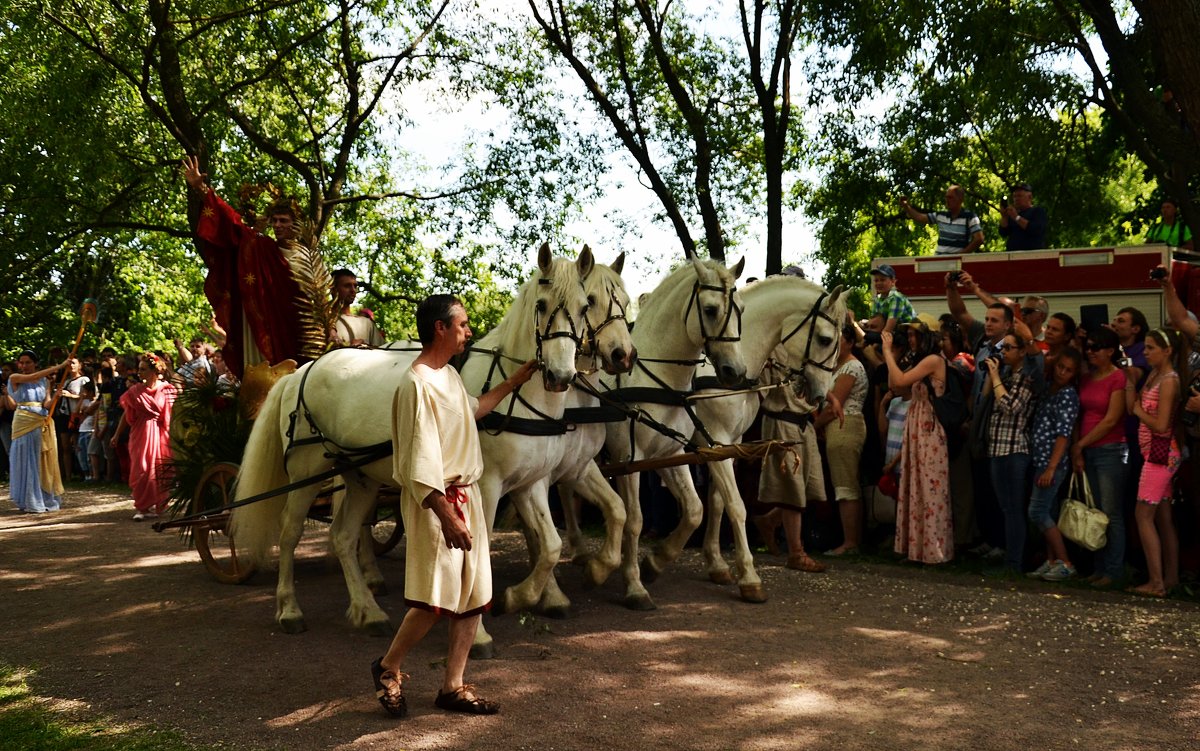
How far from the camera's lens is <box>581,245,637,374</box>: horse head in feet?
20.9

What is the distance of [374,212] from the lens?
78.8ft

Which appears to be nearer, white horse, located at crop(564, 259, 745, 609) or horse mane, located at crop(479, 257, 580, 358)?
horse mane, located at crop(479, 257, 580, 358)

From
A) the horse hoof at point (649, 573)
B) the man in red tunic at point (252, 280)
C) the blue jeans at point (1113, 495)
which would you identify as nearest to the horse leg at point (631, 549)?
the horse hoof at point (649, 573)

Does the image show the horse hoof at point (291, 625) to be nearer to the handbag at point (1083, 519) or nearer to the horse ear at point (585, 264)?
the horse ear at point (585, 264)

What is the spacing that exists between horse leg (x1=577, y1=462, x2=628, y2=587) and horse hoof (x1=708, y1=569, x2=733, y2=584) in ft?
4.82

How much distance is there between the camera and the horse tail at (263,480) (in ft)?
24.5

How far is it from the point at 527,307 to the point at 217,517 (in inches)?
133

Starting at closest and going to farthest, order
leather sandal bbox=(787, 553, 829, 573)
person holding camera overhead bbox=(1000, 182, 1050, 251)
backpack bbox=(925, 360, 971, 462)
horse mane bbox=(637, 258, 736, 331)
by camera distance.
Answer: horse mane bbox=(637, 258, 736, 331) < leather sandal bbox=(787, 553, 829, 573) < backpack bbox=(925, 360, 971, 462) < person holding camera overhead bbox=(1000, 182, 1050, 251)

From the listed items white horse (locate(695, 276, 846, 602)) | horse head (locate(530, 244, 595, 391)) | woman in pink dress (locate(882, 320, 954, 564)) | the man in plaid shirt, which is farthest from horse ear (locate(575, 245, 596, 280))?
the man in plaid shirt

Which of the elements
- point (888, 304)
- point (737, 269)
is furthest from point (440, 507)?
point (888, 304)

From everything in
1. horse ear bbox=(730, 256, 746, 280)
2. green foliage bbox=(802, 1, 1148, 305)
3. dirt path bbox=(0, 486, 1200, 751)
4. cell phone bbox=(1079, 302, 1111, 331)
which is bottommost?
dirt path bbox=(0, 486, 1200, 751)

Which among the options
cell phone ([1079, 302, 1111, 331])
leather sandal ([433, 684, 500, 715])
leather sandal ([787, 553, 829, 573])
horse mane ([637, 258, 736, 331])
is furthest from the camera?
cell phone ([1079, 302, 1111, 331])

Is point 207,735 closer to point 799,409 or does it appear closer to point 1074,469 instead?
point 799,409

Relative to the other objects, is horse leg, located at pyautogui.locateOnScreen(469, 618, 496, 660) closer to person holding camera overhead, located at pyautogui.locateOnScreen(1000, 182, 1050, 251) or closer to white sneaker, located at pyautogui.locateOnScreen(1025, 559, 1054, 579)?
white sneaker, located at pyautogui.locateOnScreen(1025, 559, 1054, 579)
